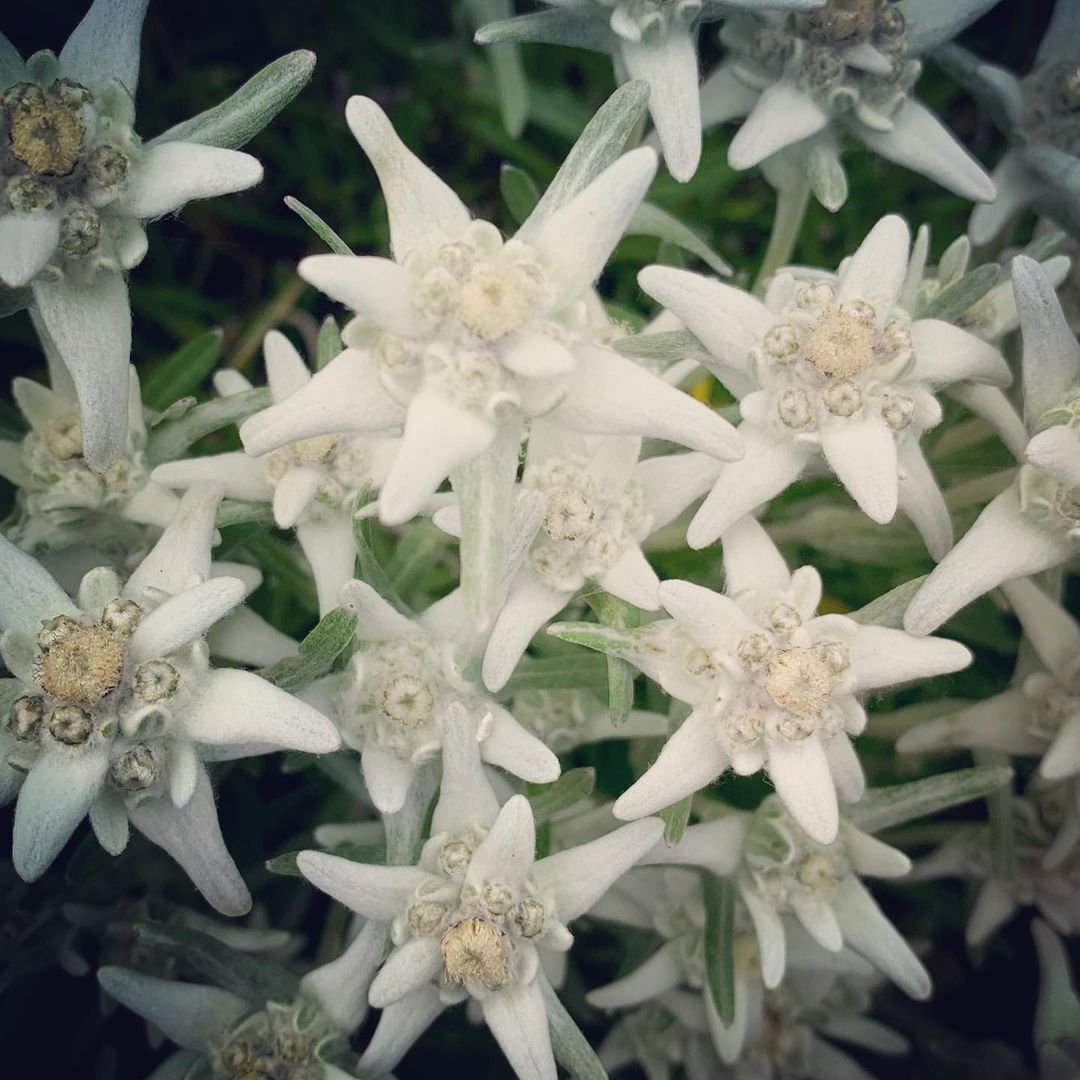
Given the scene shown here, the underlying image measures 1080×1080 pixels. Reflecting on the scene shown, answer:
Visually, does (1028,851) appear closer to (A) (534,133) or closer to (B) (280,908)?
(B) (280,908)

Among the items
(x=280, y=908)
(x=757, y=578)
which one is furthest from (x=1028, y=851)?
(x=280, y=908)

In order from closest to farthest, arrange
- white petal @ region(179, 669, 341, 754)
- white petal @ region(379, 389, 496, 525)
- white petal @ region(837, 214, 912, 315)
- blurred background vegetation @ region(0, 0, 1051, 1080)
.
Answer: white petal @ region(379, 389, 496, 525) → white petal @ region(179, 669, 341, 754) → white petal @ region(837, 214, 912, 315) → blurred background vegetation @ region(0, 0, 1051, 1080)

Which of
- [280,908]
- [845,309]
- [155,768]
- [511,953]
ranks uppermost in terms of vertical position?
[845,309]

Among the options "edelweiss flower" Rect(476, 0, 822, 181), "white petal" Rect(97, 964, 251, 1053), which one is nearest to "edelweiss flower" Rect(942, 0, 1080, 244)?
"edelweiss flower" Rect(476, 0, 822, 181)

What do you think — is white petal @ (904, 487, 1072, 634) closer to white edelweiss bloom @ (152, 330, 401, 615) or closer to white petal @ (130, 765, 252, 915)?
white edelweiss bloom @ (152, 330, 401, 615)

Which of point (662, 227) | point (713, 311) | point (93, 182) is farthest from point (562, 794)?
point (93, 182)

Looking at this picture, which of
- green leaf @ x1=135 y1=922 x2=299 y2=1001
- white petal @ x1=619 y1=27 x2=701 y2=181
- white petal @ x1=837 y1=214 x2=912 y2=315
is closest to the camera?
white petal @ x1=837 y1=214 x2=912 y2=315
